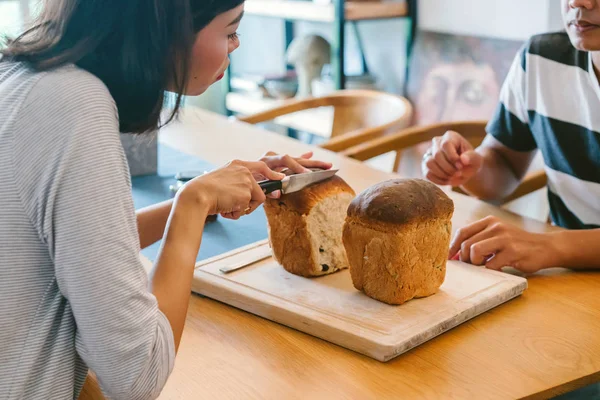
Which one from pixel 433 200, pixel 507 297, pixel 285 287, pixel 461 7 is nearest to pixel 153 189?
pixel 285 287

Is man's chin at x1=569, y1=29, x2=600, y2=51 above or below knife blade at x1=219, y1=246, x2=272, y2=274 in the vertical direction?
above

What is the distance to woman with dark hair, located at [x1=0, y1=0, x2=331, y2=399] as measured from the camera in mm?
779

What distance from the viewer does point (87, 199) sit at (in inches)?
30.7

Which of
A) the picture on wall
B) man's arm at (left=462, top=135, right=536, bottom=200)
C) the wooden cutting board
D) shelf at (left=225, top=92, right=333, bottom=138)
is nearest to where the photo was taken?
the wooden cutting board

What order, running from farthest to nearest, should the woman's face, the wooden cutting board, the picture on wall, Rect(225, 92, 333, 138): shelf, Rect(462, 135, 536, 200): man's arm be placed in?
Rect(225, 92, 333, 138): shelf → the picture on wall → Rect(462, 135, 536, 200): man's arm → the wooden cutting board → the woman's face

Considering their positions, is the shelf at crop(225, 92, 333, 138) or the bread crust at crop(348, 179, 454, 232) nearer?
the bread crust at crop(348, 179, 454, 232)

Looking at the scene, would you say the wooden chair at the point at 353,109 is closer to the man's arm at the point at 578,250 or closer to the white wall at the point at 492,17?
the white wall at the point at 492,17

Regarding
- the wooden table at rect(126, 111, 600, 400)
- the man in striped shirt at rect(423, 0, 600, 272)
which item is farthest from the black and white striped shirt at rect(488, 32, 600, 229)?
the wooden table at rect(126, 111, 600, 400)

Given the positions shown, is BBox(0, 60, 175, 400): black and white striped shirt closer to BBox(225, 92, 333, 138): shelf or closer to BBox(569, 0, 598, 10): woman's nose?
BBox(569, 0, 598, 10): woman's nose

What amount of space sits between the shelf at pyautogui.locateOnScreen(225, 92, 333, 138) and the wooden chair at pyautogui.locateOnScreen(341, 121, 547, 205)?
76 cm

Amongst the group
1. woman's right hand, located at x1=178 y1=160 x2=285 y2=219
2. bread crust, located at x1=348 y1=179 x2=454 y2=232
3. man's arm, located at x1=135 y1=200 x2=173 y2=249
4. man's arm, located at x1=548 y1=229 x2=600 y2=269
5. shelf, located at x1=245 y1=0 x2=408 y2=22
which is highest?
shelf, located at x1=245 y1=0 x2=408 y2=22

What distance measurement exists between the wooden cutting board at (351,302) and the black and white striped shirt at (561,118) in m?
0.54

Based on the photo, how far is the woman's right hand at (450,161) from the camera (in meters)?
1.64

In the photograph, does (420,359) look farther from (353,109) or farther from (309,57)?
(309,57)
